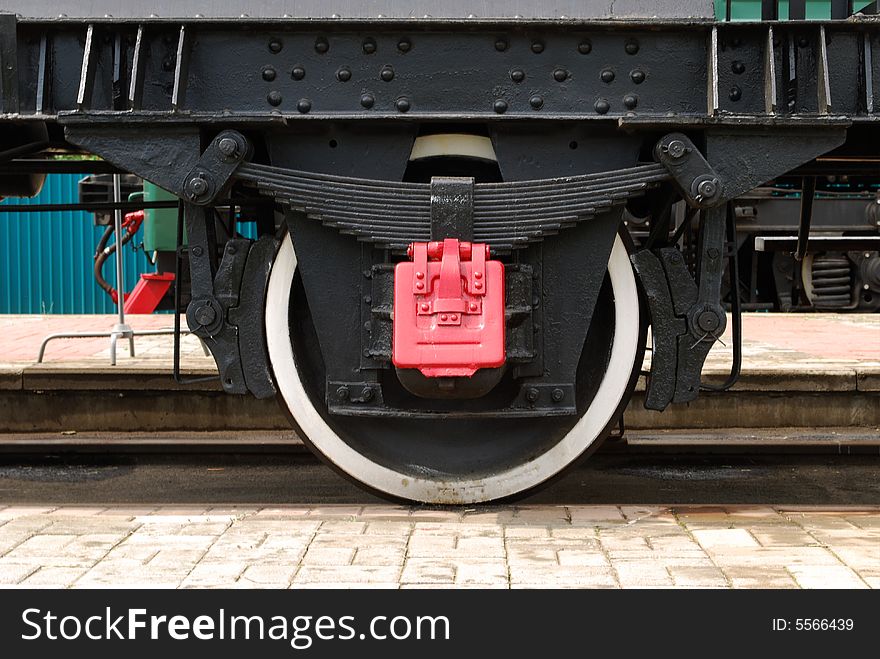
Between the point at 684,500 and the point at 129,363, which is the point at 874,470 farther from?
the point at 129,363

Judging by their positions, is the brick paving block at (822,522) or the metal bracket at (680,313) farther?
the metal bracket at (680,313)

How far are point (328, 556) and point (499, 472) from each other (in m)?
0.97

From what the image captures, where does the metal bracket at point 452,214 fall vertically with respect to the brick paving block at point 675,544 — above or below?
above

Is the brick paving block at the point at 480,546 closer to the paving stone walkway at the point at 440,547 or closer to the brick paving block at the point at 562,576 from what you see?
the paving stone walkway at the point at 440,547

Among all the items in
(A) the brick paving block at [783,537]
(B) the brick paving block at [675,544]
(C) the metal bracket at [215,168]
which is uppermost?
(C) the metal bracket at [215,168]

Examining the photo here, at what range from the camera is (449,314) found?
13.3 feet

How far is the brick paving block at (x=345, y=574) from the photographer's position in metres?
3.45

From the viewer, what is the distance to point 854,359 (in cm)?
790

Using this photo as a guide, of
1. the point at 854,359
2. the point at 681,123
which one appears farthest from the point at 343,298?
the point at 854,359

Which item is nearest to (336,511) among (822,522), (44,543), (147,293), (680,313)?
(44,543)

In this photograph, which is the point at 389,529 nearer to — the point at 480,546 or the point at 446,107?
the point at 480,546

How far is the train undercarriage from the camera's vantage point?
4.12 m

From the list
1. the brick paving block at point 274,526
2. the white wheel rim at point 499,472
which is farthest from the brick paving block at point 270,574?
the white wheel rim at point 499,472

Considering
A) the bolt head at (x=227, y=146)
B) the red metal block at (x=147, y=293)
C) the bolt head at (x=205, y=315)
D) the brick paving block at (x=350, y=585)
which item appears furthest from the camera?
the red metal block at (x=147, y=293)
